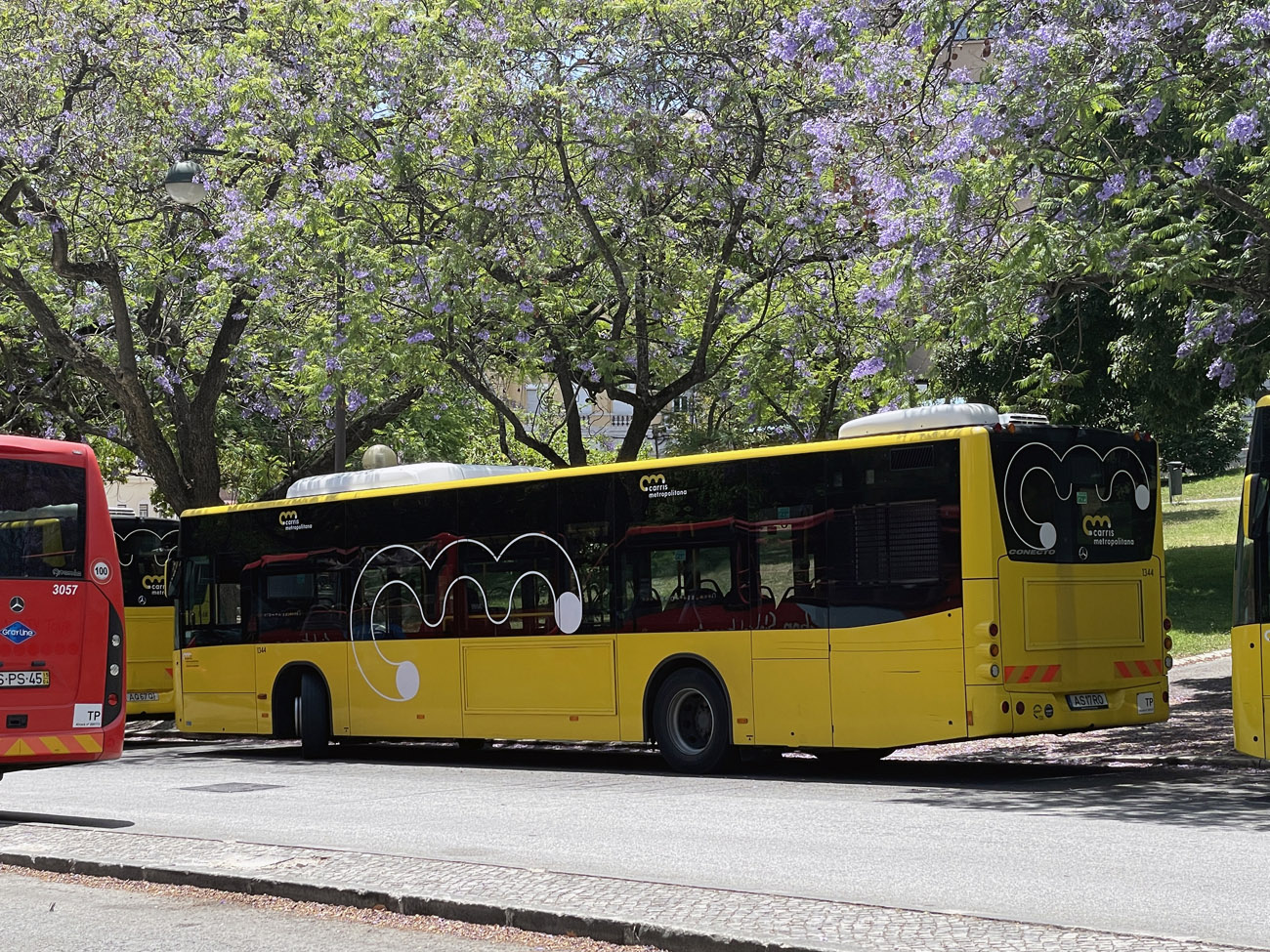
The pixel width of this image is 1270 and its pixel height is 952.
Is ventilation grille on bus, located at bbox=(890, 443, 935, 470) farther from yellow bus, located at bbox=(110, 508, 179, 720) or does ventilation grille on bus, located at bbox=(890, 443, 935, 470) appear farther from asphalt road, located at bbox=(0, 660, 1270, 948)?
yellow bus, located at bbox=(110, 508, 179, 720)

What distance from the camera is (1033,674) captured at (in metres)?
13.5

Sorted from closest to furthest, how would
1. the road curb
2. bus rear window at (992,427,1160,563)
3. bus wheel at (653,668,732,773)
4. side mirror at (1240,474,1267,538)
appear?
the road curb → side mirror at (1240,474,1267,538) → bus rear window at (992,427,1160,563) → bus wheel at (653,668,732,773)

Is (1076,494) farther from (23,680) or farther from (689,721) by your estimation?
(23,680)

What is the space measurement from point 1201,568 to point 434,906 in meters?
28.8

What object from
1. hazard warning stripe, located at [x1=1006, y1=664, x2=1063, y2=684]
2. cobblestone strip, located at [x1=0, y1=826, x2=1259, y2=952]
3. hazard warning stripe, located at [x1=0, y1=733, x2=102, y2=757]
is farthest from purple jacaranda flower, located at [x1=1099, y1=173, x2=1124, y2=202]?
hazard warning stripe, located at [x1=0, y1=733, x2=102, y2=757]

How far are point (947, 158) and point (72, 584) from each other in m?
8.15

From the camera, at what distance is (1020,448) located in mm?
13789

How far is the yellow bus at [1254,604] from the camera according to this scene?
11.4m

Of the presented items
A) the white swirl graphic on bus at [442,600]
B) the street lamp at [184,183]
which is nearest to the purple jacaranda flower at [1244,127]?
the white swirl graphic on bus at [442,600]

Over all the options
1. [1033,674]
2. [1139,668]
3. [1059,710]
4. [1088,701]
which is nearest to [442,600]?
[1033,674]

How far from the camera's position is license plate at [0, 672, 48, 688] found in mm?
12531

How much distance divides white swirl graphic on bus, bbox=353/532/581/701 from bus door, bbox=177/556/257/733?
2215mm

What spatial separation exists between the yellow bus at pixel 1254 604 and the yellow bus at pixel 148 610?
17.0m

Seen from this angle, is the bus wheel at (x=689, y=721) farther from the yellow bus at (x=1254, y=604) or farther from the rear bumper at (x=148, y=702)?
the rear bumper at (x=148, y=702)
